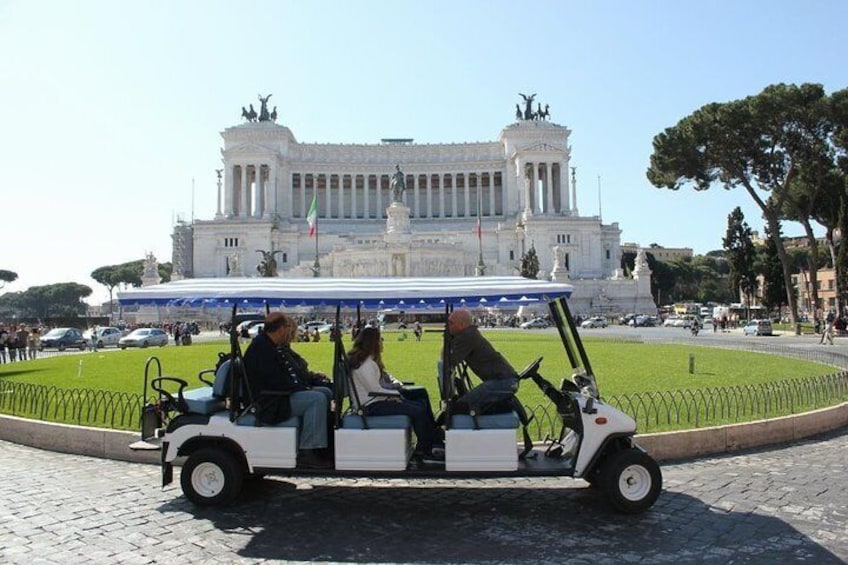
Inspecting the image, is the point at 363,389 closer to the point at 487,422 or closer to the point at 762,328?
the point at 487,422

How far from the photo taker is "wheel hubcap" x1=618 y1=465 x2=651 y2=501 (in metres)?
8.02

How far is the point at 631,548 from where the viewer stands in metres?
6.94

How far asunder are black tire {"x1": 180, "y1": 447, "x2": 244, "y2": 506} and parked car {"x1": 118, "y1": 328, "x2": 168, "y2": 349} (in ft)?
124

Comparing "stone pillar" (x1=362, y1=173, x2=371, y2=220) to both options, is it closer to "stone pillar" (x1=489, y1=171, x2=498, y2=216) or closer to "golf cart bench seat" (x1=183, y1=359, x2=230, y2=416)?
"stone pillar" (x1=489, y1=171, x2=498, y2=216)

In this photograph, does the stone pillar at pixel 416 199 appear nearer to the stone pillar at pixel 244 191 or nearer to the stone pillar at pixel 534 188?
the stone pillar at pixel 534 188

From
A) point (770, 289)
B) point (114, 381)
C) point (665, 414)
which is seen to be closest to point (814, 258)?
point (770, 289)

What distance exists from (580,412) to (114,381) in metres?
15.2

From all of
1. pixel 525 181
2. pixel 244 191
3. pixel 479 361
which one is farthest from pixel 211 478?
pixel 244 191

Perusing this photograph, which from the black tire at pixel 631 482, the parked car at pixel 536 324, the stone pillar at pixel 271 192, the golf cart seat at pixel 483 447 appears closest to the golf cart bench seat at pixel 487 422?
the golf cart seat at pixel 483 447

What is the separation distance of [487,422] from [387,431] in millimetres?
1206

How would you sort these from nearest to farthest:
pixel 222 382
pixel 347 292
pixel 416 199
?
1. pixel 347 292
2. pixel 222 382
3. pixel 416 199

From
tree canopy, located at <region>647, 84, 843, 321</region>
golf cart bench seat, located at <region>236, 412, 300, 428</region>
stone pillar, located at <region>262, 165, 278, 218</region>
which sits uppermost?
stone pillar, located at <region>262, 165, 278, 218</region>

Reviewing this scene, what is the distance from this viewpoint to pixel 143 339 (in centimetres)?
4334

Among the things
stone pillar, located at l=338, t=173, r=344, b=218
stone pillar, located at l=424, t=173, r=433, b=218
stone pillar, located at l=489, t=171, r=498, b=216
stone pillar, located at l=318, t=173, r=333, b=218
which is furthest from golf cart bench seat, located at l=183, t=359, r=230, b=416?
stone pillar, located at l=489, t=171, r=498, b=216
